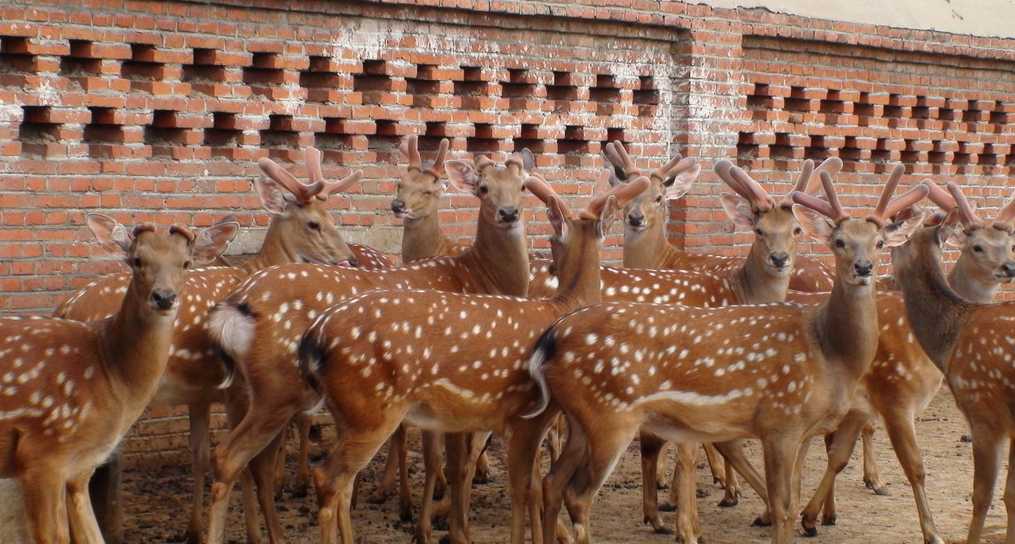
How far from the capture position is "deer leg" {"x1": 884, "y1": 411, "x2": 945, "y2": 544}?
8453 millimetres

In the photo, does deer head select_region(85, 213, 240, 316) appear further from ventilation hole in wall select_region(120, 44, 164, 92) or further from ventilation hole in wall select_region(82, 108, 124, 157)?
ventilation hole in wall select_region(120, 44, 164, 92)

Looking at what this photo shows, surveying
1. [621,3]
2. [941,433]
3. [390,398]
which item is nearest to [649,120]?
[621,3]

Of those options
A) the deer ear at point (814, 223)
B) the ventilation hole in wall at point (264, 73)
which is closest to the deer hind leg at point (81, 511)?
the ventilation hole in wall at point (264, 73)

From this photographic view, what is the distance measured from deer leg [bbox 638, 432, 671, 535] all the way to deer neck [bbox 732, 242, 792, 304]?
1.02 metres

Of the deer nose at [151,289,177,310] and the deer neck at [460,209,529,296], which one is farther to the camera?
the deer neck at [460,209,529,296]

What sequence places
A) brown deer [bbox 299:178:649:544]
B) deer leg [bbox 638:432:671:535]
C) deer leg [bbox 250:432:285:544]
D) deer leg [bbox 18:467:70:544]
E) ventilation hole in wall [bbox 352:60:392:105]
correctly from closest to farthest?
1. deer leg [bbox 18:467:70:544]
2. brown deer [bbox 299:178:649:544]
3. deer leg [bbox 250:432:285:544]
4. deer leg [bbox 638:432:671:535]
5. ventilation hole in wall [bbox 352:60:392:105]

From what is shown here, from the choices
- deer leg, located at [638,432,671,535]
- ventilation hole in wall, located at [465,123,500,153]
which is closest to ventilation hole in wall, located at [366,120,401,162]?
ventilation hole in wall, located at [465,123,500,153]

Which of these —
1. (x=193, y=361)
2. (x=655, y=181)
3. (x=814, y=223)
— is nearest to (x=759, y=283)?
(x=814, y=223)

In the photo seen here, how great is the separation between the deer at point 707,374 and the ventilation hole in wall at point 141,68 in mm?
2971

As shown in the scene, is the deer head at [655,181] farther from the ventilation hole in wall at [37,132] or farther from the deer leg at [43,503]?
the deer leg at [43,503]

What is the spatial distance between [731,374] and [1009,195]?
8.25 meters

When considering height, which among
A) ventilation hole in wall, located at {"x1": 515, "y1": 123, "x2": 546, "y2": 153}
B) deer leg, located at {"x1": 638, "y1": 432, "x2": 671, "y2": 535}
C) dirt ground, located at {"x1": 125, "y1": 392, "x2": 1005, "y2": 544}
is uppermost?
ventilation hole in wall, located at {"x1": 515, "y1": 123, "x2": 546, "y2": 153}

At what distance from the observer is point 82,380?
6.78m

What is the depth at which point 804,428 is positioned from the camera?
745 centimetres
